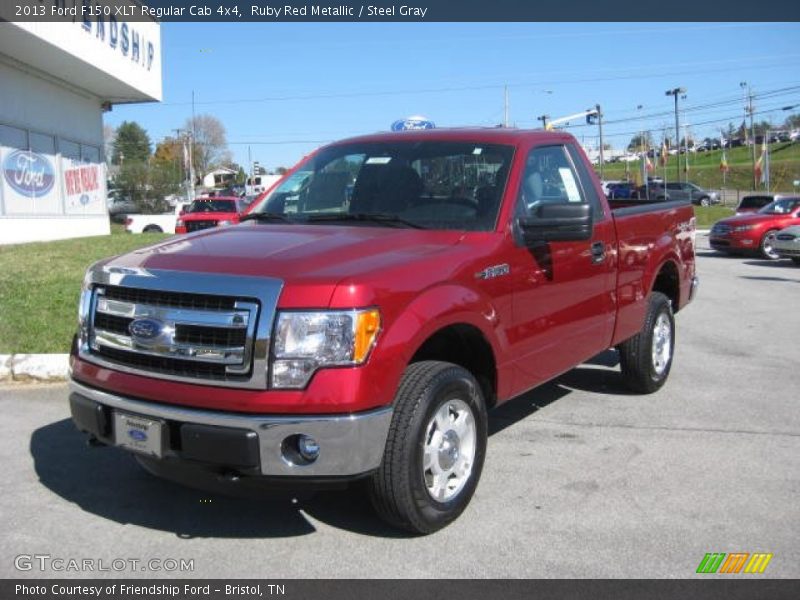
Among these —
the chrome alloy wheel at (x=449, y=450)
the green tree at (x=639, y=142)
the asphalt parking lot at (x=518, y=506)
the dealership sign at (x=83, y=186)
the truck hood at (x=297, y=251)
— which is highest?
the green tree at (x=639, y=142)

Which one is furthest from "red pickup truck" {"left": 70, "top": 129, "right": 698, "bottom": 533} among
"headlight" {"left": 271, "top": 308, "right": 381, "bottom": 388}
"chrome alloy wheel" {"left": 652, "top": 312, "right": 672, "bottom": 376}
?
"chrome alloy wheel" {"left": 652, "top": 312, "right": 672, "bottom": 376}

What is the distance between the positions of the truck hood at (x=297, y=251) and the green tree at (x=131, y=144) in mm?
106663

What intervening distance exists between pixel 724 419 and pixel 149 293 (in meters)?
4.24

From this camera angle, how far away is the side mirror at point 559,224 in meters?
4.22

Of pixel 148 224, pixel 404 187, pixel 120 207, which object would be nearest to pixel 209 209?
pixel 148 224

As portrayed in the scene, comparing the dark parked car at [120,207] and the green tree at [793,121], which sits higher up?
the green tree at [793,121]

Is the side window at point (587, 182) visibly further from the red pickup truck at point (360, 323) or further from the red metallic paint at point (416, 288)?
the red pickup truck at point (360, 323)

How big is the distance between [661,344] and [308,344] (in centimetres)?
416

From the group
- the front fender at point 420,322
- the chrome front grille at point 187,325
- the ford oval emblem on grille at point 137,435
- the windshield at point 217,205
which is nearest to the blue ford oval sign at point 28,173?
the windshield at point 217,205

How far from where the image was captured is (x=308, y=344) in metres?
3.26

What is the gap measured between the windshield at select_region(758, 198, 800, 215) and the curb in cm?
1840

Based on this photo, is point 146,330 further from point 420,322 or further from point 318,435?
point 420,322

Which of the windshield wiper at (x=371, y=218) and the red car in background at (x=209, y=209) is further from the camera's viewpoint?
the red car in background at (x=209, y=209)
